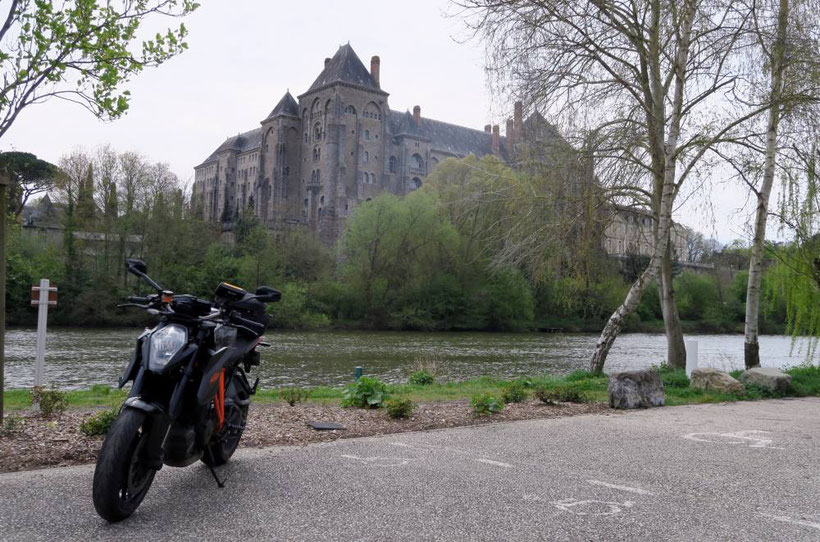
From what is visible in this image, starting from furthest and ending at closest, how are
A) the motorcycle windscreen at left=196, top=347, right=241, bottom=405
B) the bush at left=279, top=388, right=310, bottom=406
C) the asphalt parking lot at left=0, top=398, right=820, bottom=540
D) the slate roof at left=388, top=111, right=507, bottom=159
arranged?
the slate roof at left=388, top=111, right=507, bottom=159 → the bush at left=279, top=388, right=310, bottom=406 → the motorcycle windscreen at left=196, top=347, right=241, bottom=405 → the asphalt parking lot at left=0, top=398, right=820, bottom=540

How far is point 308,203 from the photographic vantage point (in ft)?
308

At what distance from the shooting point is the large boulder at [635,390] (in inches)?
365

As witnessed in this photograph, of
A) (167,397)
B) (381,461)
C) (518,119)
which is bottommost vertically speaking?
(381,461)

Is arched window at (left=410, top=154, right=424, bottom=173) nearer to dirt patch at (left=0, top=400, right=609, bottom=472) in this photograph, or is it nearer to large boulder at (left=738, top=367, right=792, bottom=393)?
large boulder at (left=738, top=367, right=792, bottom=393)

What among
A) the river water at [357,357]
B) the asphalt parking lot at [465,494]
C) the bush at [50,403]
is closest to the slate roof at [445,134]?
the river water at [357,357]

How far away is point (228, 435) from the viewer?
5.09m

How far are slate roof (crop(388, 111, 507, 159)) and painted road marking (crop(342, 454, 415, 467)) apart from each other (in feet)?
310

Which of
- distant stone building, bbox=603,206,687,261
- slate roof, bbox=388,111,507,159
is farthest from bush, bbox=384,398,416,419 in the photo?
slate roof, bbox=388,111,507,159

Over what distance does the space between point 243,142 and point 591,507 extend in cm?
11249

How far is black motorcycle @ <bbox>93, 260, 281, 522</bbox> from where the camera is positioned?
3658mm

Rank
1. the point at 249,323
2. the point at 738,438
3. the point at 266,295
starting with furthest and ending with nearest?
the point at 738,438 < the point at 266,295 < the point at 249,323

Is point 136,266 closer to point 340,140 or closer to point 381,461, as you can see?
point 381,461

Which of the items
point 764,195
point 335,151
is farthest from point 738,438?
point 335,151

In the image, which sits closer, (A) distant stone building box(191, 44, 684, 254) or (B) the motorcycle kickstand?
(B) the motorcycle kickstand
